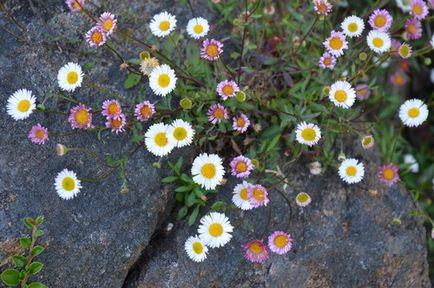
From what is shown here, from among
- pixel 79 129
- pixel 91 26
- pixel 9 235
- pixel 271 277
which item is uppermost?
pixel 91 26

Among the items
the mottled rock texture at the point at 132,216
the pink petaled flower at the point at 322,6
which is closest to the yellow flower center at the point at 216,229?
the mottled rock texture at the point at 132,216

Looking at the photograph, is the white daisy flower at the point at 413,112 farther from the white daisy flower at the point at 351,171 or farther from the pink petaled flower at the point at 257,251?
the pink petaled flower at the point at 257,251

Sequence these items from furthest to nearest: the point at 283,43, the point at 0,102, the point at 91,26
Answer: the point at 283,43, the point at 91,26, the point at 0,102

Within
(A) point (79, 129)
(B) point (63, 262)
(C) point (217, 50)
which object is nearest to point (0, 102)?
(A) point (79, 129)

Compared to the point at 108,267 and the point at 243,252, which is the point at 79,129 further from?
the point at 243,252

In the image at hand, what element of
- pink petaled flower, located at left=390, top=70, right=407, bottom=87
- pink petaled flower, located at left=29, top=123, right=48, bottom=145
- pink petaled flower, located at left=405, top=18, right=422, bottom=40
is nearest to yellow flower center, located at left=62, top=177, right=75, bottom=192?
pink petaled flower, located at left=29, top=123, right=48, bottom=145

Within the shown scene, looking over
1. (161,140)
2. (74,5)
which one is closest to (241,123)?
(161,140)
